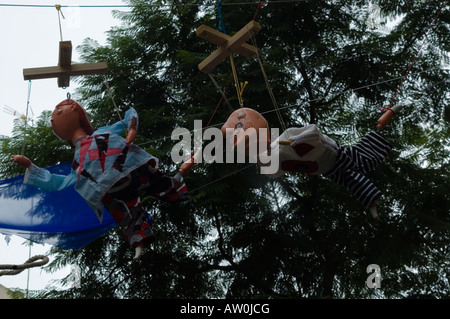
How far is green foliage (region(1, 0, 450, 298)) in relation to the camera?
509cm

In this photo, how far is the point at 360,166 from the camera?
3.54 metres

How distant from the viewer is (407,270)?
5.41 meters

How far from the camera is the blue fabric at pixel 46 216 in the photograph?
3.71 meters

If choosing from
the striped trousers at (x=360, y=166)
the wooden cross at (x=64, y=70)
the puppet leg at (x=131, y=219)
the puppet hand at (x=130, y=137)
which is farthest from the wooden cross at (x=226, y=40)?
the puppet leg at (x=131, y=219)

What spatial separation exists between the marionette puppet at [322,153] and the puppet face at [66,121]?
0.76 metres

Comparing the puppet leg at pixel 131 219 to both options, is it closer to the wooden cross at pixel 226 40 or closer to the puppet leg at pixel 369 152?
the wooden cross at pixel 226 40

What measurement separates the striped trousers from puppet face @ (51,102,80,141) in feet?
4.33

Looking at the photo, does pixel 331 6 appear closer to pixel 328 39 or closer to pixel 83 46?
pixel 328 39

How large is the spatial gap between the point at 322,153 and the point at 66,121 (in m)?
1.29

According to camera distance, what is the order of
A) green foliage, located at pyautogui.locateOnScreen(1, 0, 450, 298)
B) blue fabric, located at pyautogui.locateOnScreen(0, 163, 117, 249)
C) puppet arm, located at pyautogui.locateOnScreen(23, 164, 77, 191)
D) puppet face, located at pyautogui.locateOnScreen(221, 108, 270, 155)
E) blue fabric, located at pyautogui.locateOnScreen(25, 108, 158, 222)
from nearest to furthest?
blue fabric, located at pyautogui.locateOnScreen(25, 108, 158, 222)
puppet arm, located at pyautogui.locateOnScreen(23, 164, 77, 191)
puppet face, located at pyautogui.locateOnScreen(221, 108, 270, 155)
blue fabric, located at pyautogui.locateOnScreen(0, 163, 117, 249)
green foliage, located at pyautogui.locateOnScreen(1, 0, 450, 298)

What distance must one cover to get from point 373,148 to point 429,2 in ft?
8.63

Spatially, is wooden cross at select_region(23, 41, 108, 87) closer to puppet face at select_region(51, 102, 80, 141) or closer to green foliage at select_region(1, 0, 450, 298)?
puppet face at select_region(51, 102, 80, 141)

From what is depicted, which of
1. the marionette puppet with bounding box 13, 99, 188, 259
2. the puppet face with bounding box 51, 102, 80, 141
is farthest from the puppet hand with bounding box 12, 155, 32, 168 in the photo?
the puppet face with bounding box 51, 102, 80, 141

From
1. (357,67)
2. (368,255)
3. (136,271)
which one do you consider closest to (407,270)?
(368,255)
